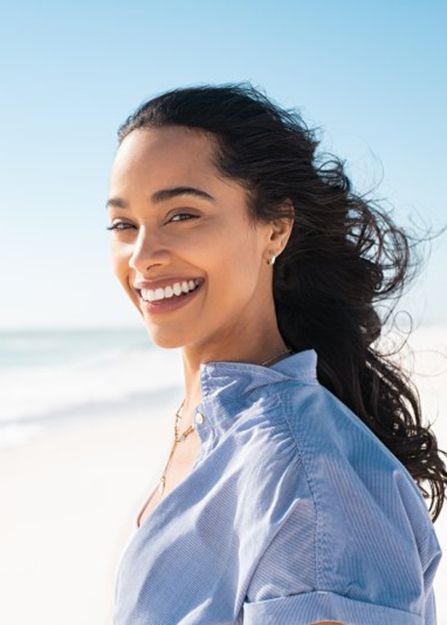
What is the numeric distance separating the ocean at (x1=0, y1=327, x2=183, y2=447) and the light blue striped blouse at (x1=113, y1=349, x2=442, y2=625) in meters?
9.31

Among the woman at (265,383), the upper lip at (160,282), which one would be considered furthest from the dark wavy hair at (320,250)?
the upper lip at (160,282)

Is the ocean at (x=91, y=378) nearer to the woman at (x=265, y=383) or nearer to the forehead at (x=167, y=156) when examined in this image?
the woman at (x=265, y=383)

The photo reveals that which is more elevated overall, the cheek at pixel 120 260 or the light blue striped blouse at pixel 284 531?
the cheek at pixel 120 260

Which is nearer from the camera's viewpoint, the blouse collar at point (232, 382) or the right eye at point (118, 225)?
the blouse collar at point (232, 382)

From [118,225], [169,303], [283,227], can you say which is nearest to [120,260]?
[118,225]

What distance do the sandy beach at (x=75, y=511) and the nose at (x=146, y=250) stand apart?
689 mm

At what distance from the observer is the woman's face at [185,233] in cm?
222

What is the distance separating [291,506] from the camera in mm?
1737

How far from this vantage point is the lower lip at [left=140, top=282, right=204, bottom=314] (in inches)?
88.7

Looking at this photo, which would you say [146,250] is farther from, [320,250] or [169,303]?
[320,250]

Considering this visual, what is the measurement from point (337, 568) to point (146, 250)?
0.85 m

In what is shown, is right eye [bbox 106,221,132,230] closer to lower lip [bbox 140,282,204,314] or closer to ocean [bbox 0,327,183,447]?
lower lip [bbox 140,282,204,314]

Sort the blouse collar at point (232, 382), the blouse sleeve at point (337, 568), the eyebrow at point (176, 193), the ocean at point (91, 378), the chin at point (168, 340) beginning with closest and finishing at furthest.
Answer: the blouse sleeve at point (337, 568) < the blouse collar at point (232, 382) < the eyebrow at point (176, 193) < the chin at point (168, 340) < the ocean at point (91, 378)

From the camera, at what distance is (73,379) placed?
22.4 m
